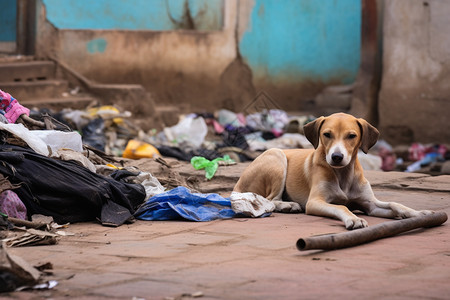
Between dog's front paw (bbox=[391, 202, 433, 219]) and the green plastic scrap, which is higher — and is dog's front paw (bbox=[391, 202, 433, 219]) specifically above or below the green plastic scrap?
above

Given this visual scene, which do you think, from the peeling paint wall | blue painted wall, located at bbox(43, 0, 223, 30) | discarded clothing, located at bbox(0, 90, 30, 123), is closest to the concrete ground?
discarded clothing, located at bbox(0, 90, 30, 123)

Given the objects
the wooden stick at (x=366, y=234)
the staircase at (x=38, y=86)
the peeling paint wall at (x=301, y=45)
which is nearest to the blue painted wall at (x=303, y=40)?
the peeling paint wall at (x=301, y=45)

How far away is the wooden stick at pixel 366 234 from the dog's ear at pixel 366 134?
0.81 m

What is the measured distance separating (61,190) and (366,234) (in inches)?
93.0

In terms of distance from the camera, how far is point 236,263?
422 centimetres

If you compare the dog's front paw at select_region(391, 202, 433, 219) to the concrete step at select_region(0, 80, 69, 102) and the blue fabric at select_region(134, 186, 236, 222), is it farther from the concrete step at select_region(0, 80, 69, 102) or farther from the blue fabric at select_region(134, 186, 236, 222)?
the concrete step at select_region(0, 80, 69, 102)

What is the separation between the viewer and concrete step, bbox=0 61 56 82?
475 inches

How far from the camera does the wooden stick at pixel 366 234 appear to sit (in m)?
4.36

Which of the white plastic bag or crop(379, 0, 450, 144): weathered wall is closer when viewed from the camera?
the white plastic bag

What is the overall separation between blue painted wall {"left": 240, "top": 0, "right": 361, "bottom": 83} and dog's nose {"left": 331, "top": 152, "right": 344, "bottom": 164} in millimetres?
9837

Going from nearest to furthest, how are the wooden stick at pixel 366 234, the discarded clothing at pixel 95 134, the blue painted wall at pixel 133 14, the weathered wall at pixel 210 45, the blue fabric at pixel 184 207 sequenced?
the wooden stick at pixel 366 234, the blue fabric at pixel 184 207, the discarded clothing at pixel 95 134, the blue painted wall at pixel 133 14, the weathered wall at pixel 210 45

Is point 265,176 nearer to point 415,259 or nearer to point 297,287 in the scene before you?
point 415,259

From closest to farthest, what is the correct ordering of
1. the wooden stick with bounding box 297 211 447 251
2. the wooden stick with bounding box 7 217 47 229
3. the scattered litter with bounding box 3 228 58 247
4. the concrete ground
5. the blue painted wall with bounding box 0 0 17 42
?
the concrete ground, the wooden stick with bounding box 297 211 447 251, the scattered litter with bounding box 3 228 58 247, the wooden stick with bounding box 7 217 47 229, the blue painted wall with bounding box 0 0 17 42

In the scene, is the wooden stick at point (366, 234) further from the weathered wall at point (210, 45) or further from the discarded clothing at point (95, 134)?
the weathered wall at point (210, 45)
